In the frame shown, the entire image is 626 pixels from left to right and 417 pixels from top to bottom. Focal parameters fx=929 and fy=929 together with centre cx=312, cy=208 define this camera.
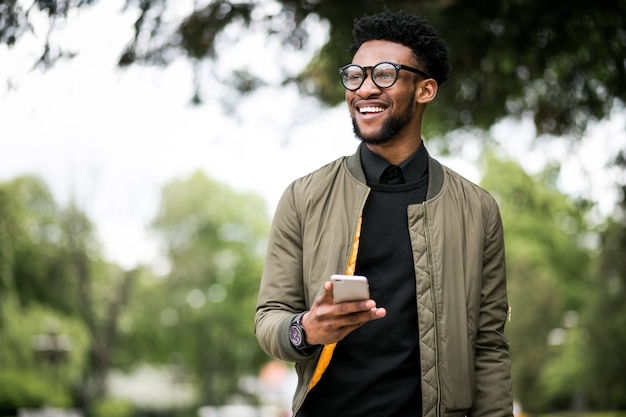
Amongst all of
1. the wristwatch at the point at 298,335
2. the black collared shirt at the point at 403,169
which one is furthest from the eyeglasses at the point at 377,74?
the wristwatch at the point at 298,335

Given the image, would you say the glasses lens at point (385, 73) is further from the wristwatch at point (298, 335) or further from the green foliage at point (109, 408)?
the green foliage at point (109, 408)

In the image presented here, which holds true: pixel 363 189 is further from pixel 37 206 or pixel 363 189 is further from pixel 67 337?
pixel 37 206

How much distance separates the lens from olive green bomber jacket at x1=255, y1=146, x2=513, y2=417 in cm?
288

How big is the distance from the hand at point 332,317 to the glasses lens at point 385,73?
83 centimetres

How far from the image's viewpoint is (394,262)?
2980mm

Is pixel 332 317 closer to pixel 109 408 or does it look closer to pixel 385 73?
pixel 385 73

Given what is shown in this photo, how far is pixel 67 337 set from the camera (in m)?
38.4

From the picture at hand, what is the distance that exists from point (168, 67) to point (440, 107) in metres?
3.34

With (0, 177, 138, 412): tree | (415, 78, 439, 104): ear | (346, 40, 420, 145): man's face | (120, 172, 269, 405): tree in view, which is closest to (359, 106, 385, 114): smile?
(346, 40, 420, 145): man's face

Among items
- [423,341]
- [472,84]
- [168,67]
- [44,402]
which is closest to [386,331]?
[423,341]

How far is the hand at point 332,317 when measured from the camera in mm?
2520

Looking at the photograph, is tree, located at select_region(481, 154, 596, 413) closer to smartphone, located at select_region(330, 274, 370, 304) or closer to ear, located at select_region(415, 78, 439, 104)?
ear, located at select_region(415, 78, 439, 104)

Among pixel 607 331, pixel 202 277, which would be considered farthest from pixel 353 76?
pixel 202 277

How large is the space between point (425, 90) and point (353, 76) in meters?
0.27
